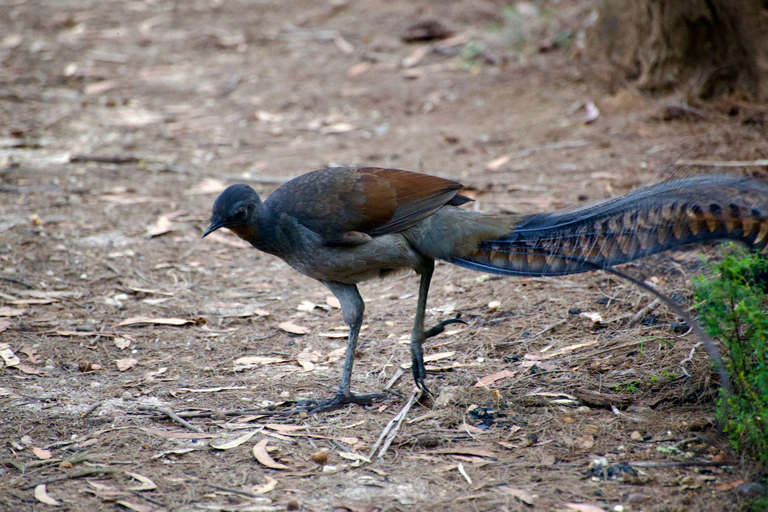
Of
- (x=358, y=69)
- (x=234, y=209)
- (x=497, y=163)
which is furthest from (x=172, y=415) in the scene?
(x=358, y=69)

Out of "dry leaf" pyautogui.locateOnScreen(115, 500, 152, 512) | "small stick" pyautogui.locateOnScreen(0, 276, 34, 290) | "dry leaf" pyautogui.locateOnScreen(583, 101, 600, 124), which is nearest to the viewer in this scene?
"dry leaf" pyautogui.locateOnScreen(115, 500, 152, 512)

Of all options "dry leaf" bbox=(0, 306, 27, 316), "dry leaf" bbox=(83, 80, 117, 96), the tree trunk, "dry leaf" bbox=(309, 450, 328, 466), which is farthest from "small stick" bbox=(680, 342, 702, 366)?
"dry leaf" bbox=(83, 80, 117, 96)

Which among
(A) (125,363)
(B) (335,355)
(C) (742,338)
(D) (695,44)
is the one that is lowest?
(B) (335,355)

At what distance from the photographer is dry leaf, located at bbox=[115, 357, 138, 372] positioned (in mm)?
4960

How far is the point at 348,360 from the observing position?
4559mm

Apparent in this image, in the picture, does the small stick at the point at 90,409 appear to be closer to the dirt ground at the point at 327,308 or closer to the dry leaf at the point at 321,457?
the dirt ground at the point at 327,308

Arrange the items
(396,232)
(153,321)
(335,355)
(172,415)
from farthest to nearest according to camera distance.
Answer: (153,321), (335,355), (396,232), (172,415)

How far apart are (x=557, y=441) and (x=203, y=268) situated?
4015mm

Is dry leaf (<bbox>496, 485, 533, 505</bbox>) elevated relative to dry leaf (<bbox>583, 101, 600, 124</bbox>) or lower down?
lower down

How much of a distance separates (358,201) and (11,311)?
2987 mm

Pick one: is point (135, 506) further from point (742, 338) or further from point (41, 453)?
point (742, 338)

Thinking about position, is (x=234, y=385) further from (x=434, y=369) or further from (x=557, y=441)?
(x=557, y=441)

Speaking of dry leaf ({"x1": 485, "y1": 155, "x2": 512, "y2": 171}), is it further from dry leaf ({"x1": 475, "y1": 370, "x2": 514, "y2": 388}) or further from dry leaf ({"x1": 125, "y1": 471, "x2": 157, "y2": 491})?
dry leaf ({"x1": 125, "y1": 471, "x2": 157, "y2": 491})

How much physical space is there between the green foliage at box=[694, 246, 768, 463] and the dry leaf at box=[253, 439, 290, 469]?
219cm
